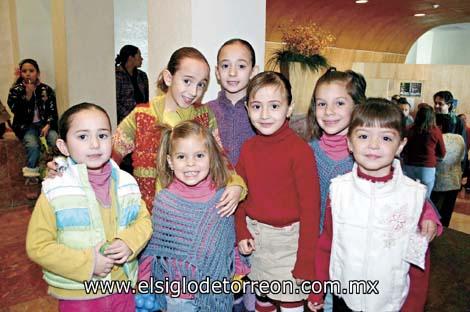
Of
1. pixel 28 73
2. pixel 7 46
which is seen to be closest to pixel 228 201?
pixel 28 73

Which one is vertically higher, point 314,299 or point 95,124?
point 95,124

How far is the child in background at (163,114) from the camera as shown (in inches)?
70.1

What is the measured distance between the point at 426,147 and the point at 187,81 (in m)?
2.76

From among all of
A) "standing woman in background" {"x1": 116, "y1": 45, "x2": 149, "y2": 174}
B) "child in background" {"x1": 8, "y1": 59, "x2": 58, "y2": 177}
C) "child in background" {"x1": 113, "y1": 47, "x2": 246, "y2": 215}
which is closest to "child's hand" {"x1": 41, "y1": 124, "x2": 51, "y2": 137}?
"child in background" {"x1": 8, "y1": 59, "x2": 58, "y2": 177}

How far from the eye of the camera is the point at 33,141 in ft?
15.6

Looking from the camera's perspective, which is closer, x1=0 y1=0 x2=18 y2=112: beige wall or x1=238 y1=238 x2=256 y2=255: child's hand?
x1=238 y1=238 x2=256 y2=255: child's hand

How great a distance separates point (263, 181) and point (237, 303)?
2.32 ft

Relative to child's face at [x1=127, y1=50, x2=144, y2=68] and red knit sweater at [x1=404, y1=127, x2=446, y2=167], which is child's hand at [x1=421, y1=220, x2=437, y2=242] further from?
child's face at [x1=127, y1=50, x2=144, y2=68]

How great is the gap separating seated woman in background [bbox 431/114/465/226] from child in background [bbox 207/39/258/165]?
271cm

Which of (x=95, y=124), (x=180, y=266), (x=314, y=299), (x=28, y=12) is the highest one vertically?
(x=28, y=12)

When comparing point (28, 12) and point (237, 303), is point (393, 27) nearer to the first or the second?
point (28, 12)

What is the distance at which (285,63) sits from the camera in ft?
11.6

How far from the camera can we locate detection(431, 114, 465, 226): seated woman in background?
155 inches

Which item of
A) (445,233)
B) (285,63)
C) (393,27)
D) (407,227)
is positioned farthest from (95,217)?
(393,27)
